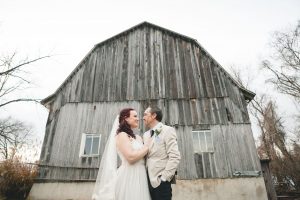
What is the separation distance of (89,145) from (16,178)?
11.1ft

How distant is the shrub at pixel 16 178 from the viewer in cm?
1064

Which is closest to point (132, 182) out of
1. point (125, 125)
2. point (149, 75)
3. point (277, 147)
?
point (125, 125)

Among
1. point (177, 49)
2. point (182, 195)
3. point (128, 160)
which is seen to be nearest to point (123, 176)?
point (128, 160)

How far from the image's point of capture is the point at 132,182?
3.63 m

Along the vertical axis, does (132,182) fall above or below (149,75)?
below

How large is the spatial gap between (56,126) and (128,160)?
9.34 metres

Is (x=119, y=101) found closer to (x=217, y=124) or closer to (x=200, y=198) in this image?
(x=217, y=124)

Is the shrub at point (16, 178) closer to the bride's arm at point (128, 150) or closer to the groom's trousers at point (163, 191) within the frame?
the bride's arm at point (128, 150)

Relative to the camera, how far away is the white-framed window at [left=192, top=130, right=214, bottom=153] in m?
11.1

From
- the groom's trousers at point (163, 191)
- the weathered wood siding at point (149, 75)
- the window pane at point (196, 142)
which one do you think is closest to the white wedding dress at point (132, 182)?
the groom's trousers at point (163, 191)

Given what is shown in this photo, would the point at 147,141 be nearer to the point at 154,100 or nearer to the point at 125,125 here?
the point at 125,125

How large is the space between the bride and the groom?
13cm

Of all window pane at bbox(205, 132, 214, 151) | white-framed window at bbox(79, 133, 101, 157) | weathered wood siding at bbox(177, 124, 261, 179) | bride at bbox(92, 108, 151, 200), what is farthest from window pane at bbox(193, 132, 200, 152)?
bride at bbox(92, 108, 151, 200)

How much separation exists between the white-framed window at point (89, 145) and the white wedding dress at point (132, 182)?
7.81m
